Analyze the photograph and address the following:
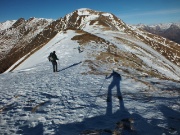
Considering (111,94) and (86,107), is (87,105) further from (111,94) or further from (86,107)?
(111,94)

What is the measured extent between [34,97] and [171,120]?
10257 mm

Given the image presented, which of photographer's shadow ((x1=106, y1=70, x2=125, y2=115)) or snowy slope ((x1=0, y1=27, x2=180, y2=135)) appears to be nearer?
snowy slope ((x1=0, y1=27, x2=180, y2=135))

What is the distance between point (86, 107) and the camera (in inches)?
559

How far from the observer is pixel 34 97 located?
16.3m

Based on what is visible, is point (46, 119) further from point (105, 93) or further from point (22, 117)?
point (105, 93)

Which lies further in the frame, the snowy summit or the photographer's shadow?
the photographer's shadow

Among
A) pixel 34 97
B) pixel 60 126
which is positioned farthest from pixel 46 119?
pixel 34 97

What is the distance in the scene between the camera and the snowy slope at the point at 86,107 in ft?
36.8

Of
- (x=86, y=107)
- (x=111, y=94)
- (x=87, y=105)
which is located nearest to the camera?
(x=86, y=107)

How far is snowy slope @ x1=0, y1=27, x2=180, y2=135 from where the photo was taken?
36.8ft

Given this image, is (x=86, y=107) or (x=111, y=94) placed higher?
(x=111, y=94)

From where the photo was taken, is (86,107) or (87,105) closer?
(86,107)

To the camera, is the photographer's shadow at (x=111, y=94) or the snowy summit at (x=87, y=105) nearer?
the snowy summit at (x=87, y=105)

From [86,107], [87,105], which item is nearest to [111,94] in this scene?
[87,105]
